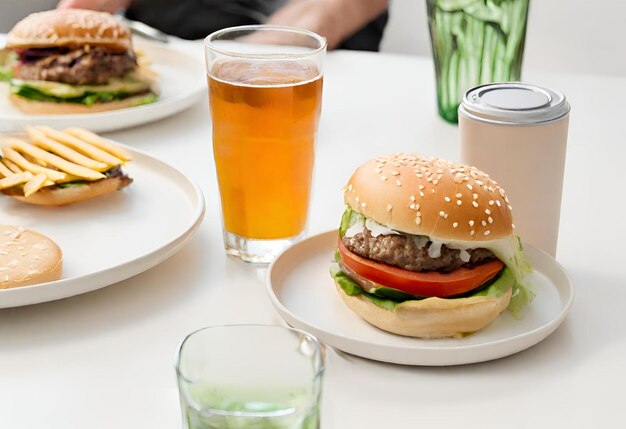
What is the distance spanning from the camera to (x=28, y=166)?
4.51 ft

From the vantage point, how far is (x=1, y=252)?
1112mm

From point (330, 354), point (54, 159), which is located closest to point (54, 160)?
point (54, 159)

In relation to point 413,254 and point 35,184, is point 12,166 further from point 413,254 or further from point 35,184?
point 413,254

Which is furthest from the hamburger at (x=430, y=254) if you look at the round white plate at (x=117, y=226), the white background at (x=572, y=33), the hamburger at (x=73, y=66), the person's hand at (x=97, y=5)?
the white background at (x=572, y=33)

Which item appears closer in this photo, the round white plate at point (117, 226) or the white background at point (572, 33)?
the round white plate at point (117, 226)

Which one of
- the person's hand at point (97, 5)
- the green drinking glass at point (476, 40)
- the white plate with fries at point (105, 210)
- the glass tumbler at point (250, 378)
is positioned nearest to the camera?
the glass tumbler at point (250, 378)

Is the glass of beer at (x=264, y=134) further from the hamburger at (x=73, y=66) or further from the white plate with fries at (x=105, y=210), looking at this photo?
the hamburger at (x=73, y=66)

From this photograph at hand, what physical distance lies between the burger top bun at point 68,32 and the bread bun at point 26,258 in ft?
2.35

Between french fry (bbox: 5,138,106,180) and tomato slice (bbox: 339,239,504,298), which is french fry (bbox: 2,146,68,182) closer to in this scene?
french fry (bbox: 5,138,106,180)

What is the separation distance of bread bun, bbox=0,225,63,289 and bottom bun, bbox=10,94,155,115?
63 cm

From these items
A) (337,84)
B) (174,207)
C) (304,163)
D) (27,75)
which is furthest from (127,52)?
(304,163)

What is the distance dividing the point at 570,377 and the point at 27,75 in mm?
1240

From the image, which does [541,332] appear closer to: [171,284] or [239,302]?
[239,302]

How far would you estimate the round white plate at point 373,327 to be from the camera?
3.17 feet
